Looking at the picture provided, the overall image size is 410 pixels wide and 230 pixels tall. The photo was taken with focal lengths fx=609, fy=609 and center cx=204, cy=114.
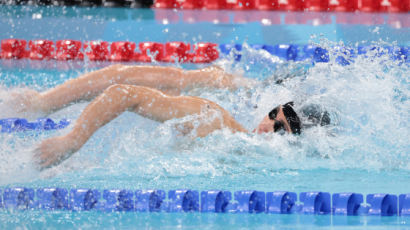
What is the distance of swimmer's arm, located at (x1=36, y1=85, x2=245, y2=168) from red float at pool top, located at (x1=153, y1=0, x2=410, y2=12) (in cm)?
474

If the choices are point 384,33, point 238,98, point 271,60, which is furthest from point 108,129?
point 384,33

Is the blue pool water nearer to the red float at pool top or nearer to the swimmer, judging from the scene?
the swimmer

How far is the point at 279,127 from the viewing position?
273 cm

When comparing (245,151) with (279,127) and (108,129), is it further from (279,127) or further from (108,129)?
A: (108,129)

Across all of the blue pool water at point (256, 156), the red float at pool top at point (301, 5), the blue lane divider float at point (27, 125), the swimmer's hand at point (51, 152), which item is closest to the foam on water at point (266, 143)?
the blue pool water at point (256, 156)

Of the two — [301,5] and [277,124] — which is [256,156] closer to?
[277,124]

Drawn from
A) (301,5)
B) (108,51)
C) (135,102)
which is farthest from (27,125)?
(301,5)

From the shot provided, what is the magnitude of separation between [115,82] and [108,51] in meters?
2.50

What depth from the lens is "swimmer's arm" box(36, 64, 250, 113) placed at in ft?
8.91

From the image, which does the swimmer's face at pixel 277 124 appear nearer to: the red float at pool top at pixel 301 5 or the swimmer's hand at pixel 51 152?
the swimmer's hand at pixel 51 152

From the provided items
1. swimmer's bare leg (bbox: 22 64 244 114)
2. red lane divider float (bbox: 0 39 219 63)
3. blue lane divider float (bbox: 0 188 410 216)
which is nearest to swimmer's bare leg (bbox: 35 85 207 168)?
blue lane divider float (bbox: 0 188 410 216)

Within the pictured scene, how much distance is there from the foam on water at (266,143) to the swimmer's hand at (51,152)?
0.35 feet

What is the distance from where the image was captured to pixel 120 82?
278cm

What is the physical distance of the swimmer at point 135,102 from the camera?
2.28 metres
